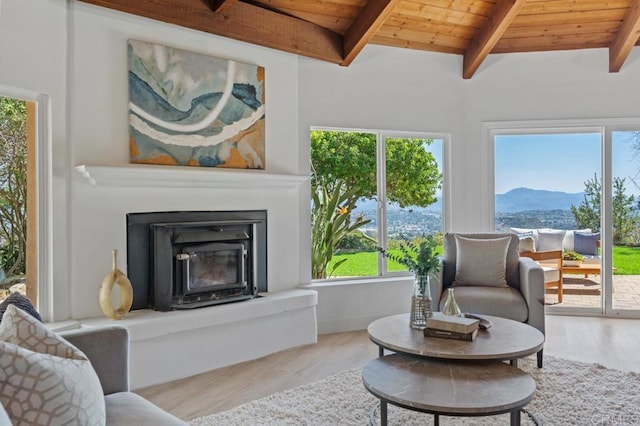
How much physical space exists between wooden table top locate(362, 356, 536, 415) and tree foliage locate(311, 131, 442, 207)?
102 inches

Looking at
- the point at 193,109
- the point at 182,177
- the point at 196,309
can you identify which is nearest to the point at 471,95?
Result: the point at 193,109

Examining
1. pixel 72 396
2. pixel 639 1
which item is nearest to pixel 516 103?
pixel 639 1

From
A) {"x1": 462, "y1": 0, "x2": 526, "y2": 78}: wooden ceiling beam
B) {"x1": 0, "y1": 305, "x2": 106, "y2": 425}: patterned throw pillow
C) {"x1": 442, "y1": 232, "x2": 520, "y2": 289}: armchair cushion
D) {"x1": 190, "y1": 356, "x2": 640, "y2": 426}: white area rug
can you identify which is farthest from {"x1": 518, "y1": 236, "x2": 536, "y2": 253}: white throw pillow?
{"x1": 0, "y1": 305, "x2": 106, "y2": 425}: patterned throw pillow

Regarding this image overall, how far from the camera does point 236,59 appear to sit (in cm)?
406

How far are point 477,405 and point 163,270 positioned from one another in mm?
2347

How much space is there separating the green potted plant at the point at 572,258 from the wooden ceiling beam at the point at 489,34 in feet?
6.98

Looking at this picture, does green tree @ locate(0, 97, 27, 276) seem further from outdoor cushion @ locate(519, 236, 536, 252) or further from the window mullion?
outdoor cushion @ locate(519, 236, 536, 252)

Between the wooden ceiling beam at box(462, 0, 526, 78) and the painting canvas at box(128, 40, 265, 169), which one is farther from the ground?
the wooden ceiling beam at box(462, 0, 526, 78)

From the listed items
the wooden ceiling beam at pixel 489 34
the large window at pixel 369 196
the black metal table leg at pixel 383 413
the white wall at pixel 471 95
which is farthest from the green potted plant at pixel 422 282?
the wooden ceiling beam at pixel 489 34

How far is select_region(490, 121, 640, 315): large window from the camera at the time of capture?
5117 mm

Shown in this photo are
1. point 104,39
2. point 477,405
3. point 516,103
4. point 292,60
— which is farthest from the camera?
point 516,103

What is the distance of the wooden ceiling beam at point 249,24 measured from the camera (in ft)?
11.5

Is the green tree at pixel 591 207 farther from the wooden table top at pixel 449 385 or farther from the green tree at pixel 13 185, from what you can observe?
the green tree at pixel 13 185

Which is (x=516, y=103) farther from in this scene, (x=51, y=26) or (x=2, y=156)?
(x=2, y=156)
